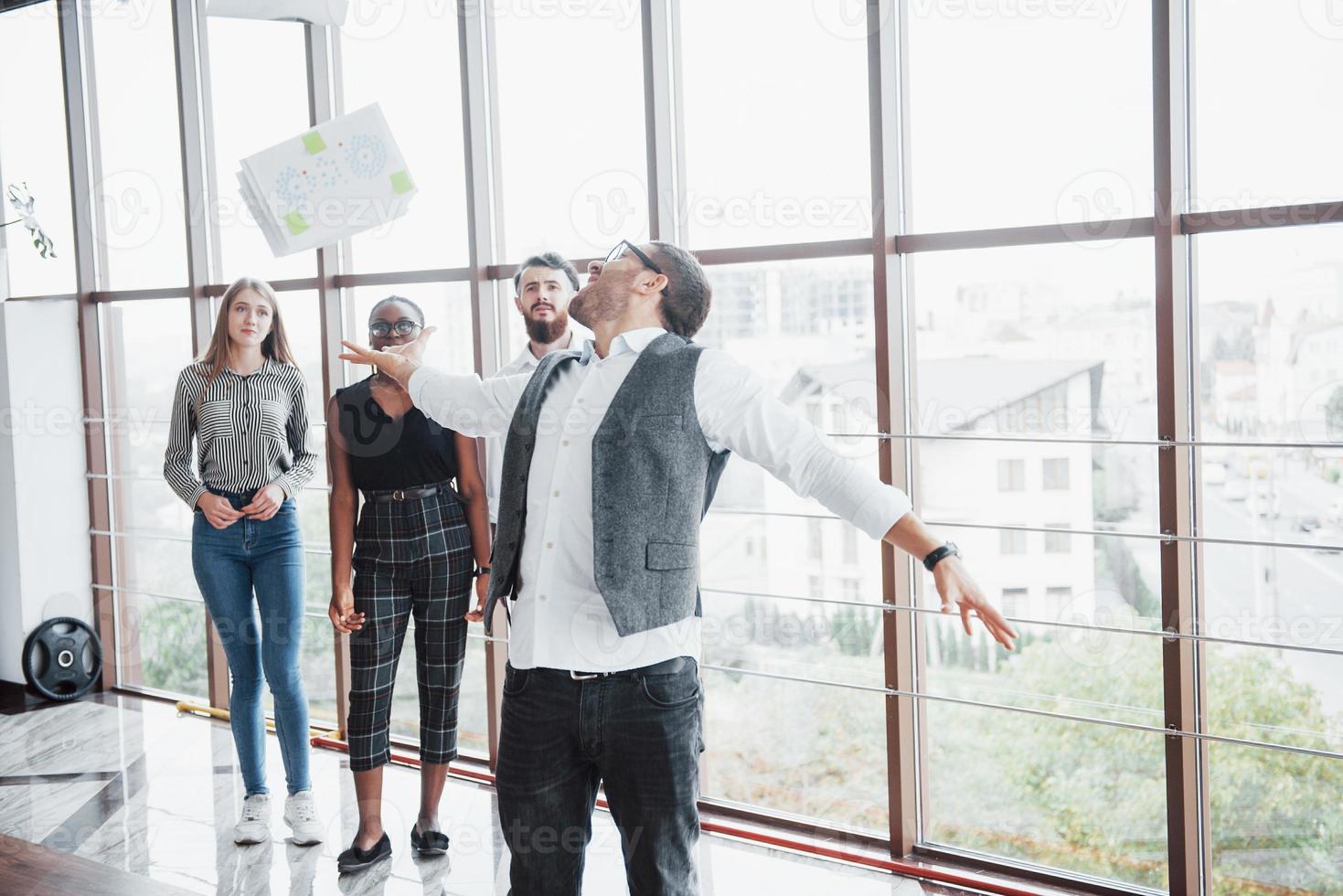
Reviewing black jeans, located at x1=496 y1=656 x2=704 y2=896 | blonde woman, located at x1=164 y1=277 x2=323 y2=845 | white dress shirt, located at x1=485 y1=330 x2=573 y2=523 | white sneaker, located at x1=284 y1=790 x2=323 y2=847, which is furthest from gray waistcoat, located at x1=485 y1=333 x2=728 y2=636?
white sneaker, located at x1=284 y1=790 x2=323 y2=847

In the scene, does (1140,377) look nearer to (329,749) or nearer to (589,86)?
(589,86)

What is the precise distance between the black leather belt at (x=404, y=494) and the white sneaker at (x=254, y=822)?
948 millimetres

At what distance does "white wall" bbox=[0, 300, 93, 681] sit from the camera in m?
4.00

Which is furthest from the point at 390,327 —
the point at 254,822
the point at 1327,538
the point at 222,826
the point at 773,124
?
the point at 1327,538

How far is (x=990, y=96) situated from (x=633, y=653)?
5.31 feet

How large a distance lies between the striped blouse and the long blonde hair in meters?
0.02

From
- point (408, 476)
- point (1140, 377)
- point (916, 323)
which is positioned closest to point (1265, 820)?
point (1140, 377)

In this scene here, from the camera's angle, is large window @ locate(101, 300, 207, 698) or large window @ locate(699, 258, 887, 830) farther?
large window @ locate(101, 300, 207, 698)

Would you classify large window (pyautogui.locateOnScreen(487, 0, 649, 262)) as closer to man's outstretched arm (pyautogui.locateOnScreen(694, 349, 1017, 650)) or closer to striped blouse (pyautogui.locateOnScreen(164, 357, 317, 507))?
striped blouse (pyautogui.locateOnScreen(164, 357, 317, 507))

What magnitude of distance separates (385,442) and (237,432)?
0.54m

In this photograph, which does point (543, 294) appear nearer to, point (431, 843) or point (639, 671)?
point (639, 671)

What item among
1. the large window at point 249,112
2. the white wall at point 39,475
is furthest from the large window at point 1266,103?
the white wall at point 39,475

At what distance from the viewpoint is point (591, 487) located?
1.68 metres

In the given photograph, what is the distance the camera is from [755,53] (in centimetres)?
283
